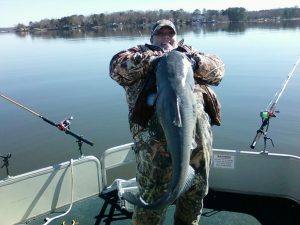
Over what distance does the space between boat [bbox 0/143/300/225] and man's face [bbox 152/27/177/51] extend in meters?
2.34

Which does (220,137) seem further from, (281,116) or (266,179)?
(266,179)

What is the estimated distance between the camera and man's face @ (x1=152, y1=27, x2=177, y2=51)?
257 cm

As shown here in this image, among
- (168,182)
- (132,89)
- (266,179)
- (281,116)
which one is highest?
(132,89)

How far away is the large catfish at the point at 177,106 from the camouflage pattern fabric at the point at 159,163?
30 cm

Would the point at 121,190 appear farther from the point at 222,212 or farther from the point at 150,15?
the point at 150,15

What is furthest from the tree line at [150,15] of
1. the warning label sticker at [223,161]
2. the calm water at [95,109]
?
the warning label sticker at [223,161]

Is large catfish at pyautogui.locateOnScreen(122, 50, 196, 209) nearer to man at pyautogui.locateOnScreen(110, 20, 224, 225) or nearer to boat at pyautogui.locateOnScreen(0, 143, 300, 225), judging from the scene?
man at pyautogui.locateOnScreen(110, 20, 224, 225)

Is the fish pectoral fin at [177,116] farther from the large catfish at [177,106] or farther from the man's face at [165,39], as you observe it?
the man's face at [165,39]

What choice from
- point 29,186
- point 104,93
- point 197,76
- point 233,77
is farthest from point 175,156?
point 233,77

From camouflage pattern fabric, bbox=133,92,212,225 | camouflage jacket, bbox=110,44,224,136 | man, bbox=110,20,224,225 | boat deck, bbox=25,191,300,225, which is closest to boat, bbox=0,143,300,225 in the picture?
boat deck, bbox=25,191,300,225

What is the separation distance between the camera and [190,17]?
114 meters

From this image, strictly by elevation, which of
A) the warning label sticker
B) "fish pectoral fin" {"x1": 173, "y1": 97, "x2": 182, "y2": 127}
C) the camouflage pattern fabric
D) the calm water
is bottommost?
the calm water

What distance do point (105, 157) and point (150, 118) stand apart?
2386 mm

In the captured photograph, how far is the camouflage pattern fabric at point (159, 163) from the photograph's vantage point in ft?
8.23
